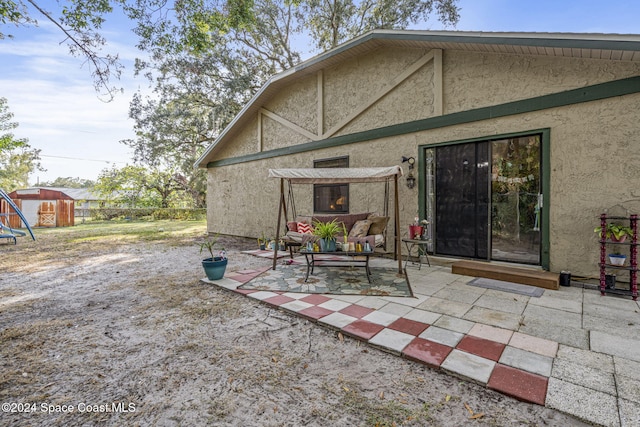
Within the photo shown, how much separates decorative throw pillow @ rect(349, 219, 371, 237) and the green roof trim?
6.68 feet

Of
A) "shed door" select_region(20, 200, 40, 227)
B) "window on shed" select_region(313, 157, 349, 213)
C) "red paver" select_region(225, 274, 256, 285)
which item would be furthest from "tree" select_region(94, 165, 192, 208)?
"red paver" select_region(225, 274, 256, 285)

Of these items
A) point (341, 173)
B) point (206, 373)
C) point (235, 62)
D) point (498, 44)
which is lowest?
point (206, 373)

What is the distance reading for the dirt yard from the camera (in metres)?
1.69

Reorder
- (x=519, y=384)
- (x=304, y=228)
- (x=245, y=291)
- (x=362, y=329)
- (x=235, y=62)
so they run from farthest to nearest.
Answer: (x=235, y=62)
(x=304, y=228)
(x=245, y=291)
(x=362, y=329)
(x=519, y=384)

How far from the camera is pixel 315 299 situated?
142 inches

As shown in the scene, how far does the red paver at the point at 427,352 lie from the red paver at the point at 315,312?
1019 mm

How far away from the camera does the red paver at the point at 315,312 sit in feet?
10.0

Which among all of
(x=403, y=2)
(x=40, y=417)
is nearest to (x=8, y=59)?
(x=40, y=417)

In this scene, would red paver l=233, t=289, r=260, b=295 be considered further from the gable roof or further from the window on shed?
the gable roof

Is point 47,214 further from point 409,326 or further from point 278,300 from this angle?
point 409,326

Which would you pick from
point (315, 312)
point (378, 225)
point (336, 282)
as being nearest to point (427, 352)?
point (315, 312)

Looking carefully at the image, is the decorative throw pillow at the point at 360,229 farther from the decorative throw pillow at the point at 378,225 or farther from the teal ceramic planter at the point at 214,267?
the teal ceramic planter at the point at 214,267

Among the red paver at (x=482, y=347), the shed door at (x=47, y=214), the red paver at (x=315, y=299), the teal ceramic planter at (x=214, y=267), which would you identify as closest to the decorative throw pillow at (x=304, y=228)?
the teal ceramic planter at (x=214, y=267)

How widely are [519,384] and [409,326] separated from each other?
1009mm
